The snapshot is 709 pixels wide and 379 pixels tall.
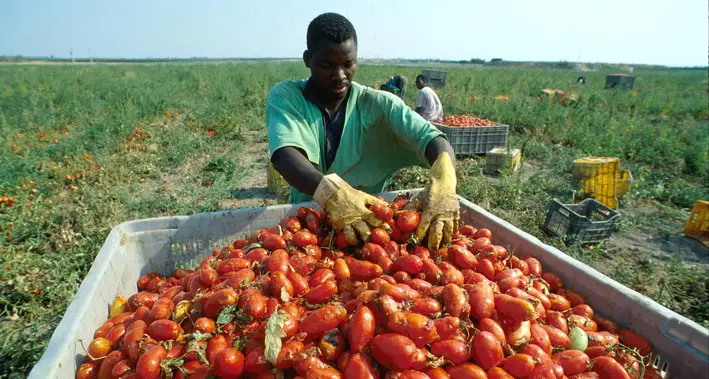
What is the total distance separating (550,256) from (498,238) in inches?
15.3

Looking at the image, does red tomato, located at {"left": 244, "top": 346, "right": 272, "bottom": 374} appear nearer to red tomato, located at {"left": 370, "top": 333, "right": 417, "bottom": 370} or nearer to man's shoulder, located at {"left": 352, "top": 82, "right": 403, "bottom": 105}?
red tomato, located at {"left": 370, "top": 333, "right": 417, "bottom": 370}

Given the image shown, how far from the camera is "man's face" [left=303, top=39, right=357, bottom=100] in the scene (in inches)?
99.7

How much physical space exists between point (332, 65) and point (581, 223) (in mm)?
3805

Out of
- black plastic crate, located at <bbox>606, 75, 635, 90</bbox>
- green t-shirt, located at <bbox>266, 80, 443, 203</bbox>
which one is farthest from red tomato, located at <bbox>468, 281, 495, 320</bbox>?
black plastic crate, located at <bbox>606, 75, 635, 90</bbox>

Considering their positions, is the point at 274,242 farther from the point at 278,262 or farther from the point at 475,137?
the point at 475,137

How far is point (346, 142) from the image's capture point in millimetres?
2947

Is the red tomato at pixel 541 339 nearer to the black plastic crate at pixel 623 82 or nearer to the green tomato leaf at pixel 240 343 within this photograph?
the green tomato leaf at pixel 240 343

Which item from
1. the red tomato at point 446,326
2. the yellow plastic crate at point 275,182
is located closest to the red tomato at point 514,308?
the red tomato at point 446,326

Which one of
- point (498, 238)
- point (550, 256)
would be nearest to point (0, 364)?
point (498, 238)

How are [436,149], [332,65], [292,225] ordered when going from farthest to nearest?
[436,149], [332,65], [292,225]

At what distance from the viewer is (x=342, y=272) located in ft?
6.60

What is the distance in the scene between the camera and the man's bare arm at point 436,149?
273cm

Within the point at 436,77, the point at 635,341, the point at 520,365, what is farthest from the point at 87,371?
the point at 436,77

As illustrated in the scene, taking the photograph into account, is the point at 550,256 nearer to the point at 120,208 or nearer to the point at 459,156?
the point at 120,208
